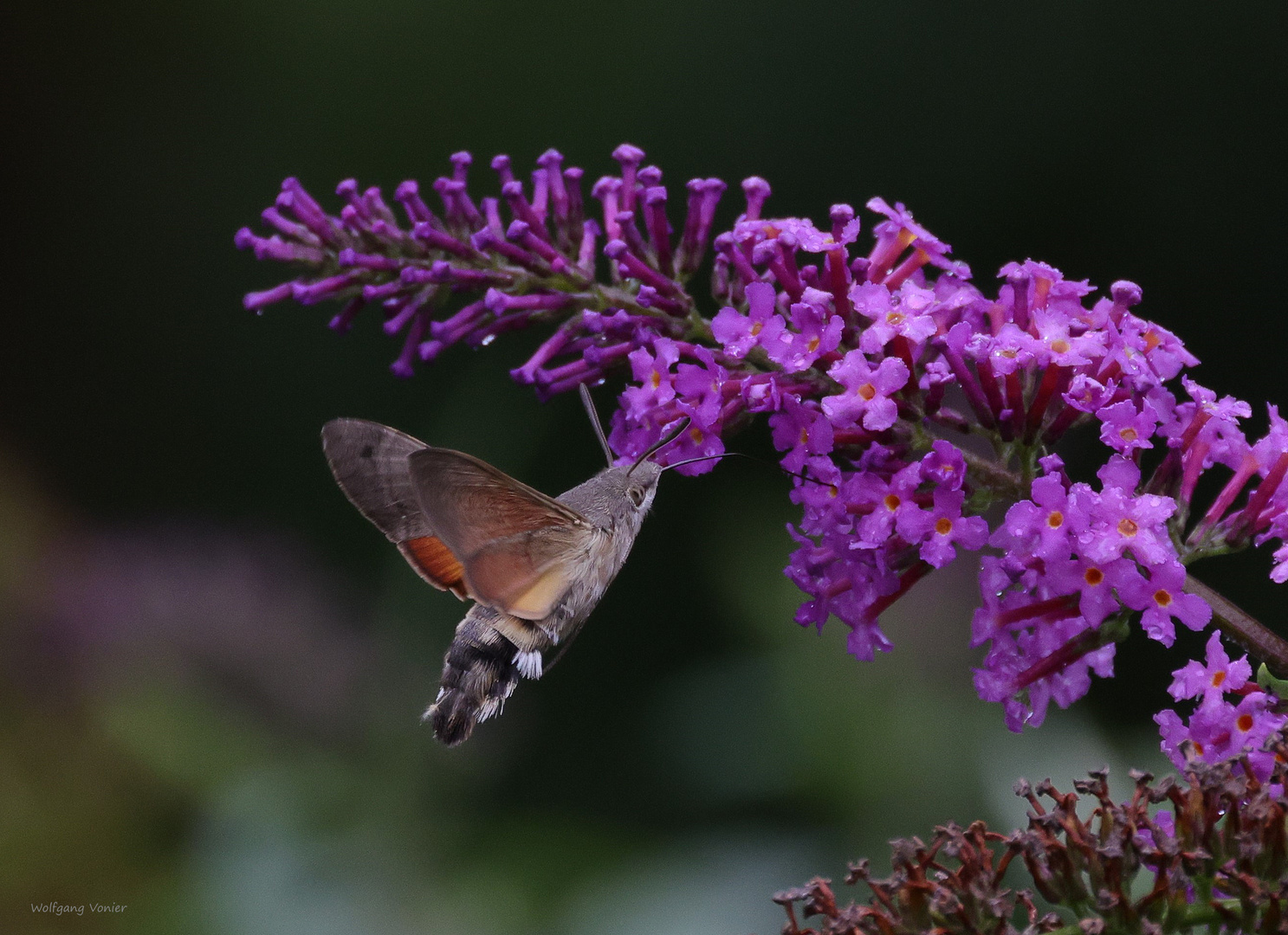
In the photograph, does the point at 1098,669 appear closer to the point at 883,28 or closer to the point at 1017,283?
the point at 1017,283

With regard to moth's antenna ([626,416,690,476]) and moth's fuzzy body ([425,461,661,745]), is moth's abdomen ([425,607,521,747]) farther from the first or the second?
moth's antenna ([626,416,690,476])

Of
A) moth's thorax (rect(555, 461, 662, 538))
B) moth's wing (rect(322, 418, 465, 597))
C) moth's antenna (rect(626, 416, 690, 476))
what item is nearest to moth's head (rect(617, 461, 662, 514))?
moth's thorax (rect(555, 461, 662, 538))

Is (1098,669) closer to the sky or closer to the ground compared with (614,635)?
closer to the sky

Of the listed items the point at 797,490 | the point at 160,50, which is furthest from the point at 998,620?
the point at 160,50

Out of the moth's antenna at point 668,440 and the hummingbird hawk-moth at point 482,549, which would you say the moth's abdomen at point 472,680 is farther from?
the moth's antenna at point 668,440

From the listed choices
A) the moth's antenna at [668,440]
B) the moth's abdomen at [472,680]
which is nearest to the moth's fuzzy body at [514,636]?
the moth's abdomen at [472,680]
